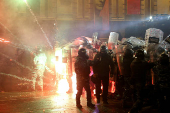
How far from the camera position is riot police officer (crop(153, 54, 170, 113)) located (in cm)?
479

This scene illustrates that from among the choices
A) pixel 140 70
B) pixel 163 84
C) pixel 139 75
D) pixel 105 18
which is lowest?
pixel 163 84

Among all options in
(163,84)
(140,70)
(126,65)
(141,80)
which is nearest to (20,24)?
(126,65)

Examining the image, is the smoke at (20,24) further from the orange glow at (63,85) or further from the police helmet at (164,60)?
the police helmet at (164,60)

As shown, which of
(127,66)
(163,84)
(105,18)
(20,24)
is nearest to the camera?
(163,84)

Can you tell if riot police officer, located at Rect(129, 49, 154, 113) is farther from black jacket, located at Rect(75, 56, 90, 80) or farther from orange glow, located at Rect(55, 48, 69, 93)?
orange glow, located at Rect(55, 48, 69, 93)

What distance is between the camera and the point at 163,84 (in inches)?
190

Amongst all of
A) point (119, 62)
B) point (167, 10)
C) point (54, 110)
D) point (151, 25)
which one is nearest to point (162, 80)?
point (119, 62)

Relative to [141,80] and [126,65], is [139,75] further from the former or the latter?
[126,65]

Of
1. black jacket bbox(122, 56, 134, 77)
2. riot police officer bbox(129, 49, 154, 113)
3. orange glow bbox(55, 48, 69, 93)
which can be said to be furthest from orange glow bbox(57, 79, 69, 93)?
riot police officer bbox(129, 49, 154, 113)

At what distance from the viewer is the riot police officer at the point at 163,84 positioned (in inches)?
189

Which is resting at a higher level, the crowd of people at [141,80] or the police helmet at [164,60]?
the police helmet at [164,60]

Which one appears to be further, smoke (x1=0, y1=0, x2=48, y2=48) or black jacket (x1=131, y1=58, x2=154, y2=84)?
smoke (x1=0, y1=0, x2=48, y2=48)

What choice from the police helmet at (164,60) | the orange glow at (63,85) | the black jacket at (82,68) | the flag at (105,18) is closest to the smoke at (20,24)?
the flag at (105,18)

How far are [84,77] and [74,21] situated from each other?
1060 centimetres
